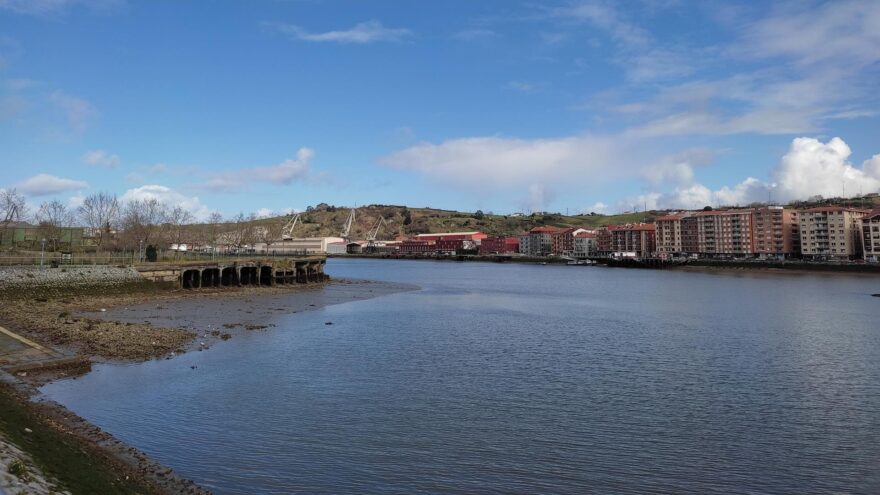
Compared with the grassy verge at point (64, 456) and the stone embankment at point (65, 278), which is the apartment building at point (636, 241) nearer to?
the stone embankment at point (65, 278)

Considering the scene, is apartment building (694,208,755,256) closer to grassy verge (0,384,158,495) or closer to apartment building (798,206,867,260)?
apartment building (798,206,867,260)

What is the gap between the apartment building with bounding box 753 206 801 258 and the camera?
15662 centimetres

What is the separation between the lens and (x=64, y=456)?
11.4 metres

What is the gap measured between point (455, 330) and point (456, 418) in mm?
20367

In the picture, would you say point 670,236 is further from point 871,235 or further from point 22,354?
point 22,354

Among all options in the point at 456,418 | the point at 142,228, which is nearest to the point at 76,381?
the point at 456,418

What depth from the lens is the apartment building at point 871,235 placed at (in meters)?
138

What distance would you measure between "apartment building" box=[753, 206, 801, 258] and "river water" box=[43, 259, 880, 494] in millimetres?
136369

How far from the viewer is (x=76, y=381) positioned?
20797 millimetres

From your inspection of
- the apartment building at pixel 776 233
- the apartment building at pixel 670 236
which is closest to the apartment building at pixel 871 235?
the apartment building at pixel 776 233

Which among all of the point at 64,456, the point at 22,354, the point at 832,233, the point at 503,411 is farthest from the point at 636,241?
the point at 64,456

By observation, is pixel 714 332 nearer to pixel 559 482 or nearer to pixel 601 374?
pixel 601 374

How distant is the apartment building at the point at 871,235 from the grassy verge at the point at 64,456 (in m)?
162

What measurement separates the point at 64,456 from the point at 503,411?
12.4 metres
